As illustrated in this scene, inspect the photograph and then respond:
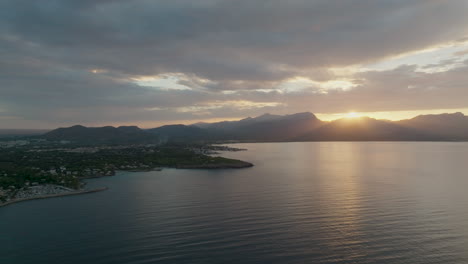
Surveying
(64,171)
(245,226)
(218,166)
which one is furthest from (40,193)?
(218,166)

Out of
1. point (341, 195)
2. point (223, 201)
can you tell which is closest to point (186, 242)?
point (223, 201)

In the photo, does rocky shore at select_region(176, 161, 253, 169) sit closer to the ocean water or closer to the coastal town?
the coastal town

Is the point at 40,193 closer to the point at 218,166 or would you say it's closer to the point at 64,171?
the point at 64,171

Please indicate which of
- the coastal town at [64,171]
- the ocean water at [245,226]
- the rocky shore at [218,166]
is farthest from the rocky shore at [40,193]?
the rocky shore at [218,166]

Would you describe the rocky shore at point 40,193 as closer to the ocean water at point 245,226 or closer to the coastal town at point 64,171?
the coastal town at point 64,171

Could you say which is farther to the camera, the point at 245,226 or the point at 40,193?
the point at 40,193

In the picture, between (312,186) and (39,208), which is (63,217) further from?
(312,186)

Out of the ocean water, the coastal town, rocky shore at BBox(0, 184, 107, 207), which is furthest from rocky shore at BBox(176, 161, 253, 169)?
rocky shore at BBox(0, 184, 107, 207)
